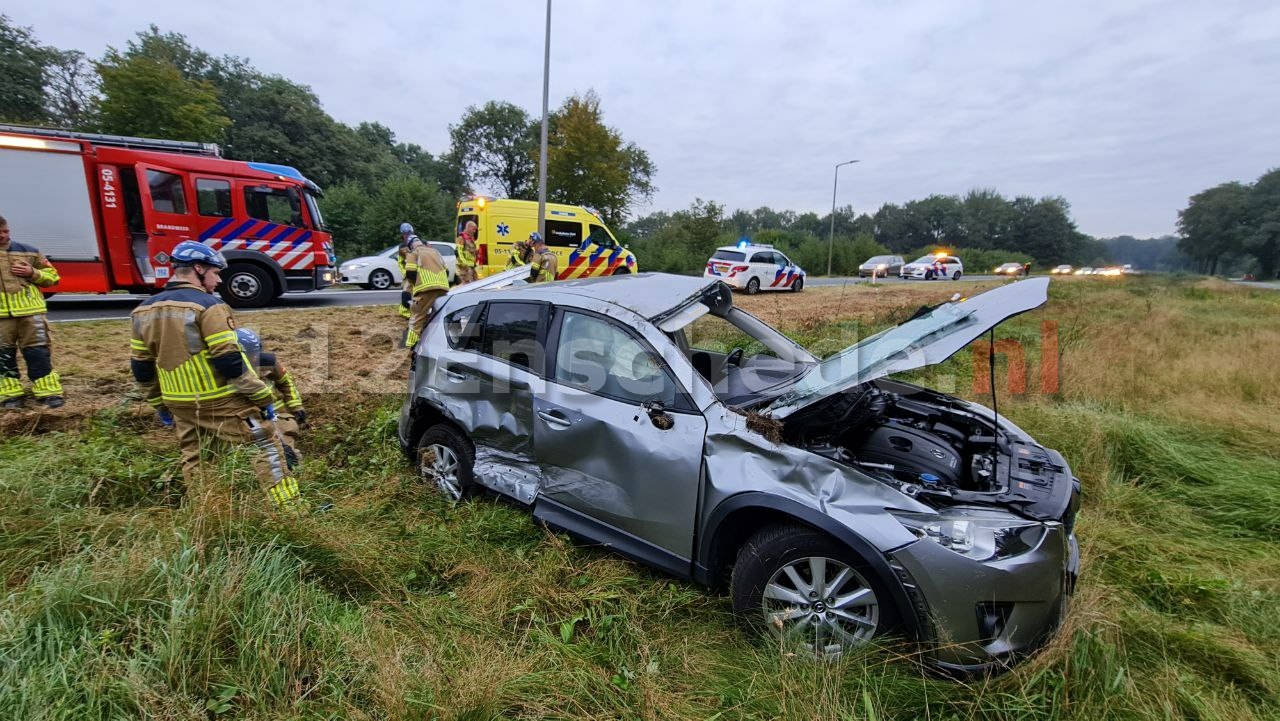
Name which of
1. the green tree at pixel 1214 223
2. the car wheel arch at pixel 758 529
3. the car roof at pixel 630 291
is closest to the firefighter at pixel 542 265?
the car roof at pixel 630 291

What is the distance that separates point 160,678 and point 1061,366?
7.83 m

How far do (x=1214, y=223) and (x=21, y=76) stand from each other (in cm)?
8670

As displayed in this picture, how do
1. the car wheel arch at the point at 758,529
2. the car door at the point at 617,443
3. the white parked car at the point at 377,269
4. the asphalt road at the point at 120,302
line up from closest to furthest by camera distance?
1. the car wheel arch at the point at 758,529
2. the car door at the point at 617,443
3. the asphalt road at the point at 120,302
4. the white parked car at the point at 377,269

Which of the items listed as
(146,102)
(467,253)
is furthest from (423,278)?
(146,102)

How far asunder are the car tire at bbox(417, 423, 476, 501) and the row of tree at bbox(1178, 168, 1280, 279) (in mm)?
67610

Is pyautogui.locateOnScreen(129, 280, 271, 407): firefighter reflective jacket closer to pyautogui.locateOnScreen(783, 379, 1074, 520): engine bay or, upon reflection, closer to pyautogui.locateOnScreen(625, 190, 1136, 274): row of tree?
pyautogui.locateOnScreen(783, 379, 1074, 520): engine bay

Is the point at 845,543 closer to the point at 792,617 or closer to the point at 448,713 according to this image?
the point at 792,617

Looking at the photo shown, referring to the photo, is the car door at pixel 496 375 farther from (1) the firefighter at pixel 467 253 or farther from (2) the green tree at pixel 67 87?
(2) the green tree at pixel 67 87

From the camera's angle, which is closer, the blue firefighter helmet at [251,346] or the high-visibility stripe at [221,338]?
the high-visibility stripe at [221,338]

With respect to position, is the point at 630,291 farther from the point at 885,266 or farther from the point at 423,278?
the point at 885,266

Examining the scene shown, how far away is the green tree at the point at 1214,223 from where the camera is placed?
47781mm

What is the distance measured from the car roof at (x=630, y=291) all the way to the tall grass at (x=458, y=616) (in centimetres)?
129

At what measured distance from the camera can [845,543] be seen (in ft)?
6.27

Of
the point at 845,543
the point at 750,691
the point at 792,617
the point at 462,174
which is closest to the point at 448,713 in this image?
the point at 750,691
